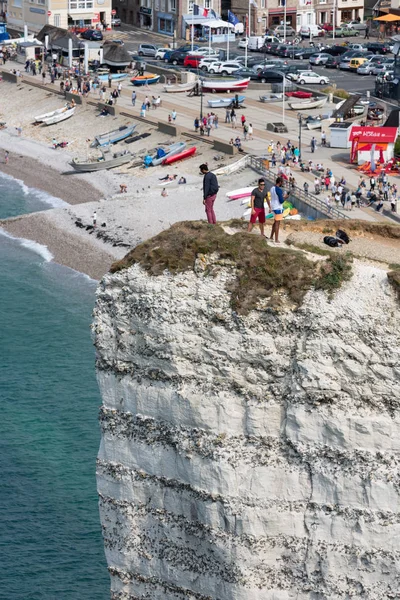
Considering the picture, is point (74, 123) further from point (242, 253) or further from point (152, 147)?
point (242, 253)

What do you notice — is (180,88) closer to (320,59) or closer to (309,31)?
(320,59)

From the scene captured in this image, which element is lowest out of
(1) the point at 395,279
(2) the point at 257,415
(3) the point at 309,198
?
(3) the point at 309,198

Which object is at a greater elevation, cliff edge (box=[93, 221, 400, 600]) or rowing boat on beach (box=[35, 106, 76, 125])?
cliff edge (box=[93, 221, 400, 600])

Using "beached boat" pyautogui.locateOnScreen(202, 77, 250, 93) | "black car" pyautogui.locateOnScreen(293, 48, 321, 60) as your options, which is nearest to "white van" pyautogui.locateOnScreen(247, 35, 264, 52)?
"black car" pyautogui.locateOnScreen(293, 48, 321, 60)

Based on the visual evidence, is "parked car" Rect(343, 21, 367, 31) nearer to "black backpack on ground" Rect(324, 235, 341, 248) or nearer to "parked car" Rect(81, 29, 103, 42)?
"parked car" Rect(81, 29, 103, 42)

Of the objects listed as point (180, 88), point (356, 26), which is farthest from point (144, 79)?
point (356, 26)

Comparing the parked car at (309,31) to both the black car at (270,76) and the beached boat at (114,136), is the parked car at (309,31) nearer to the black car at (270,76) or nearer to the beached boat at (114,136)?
the black car at (270,76)
